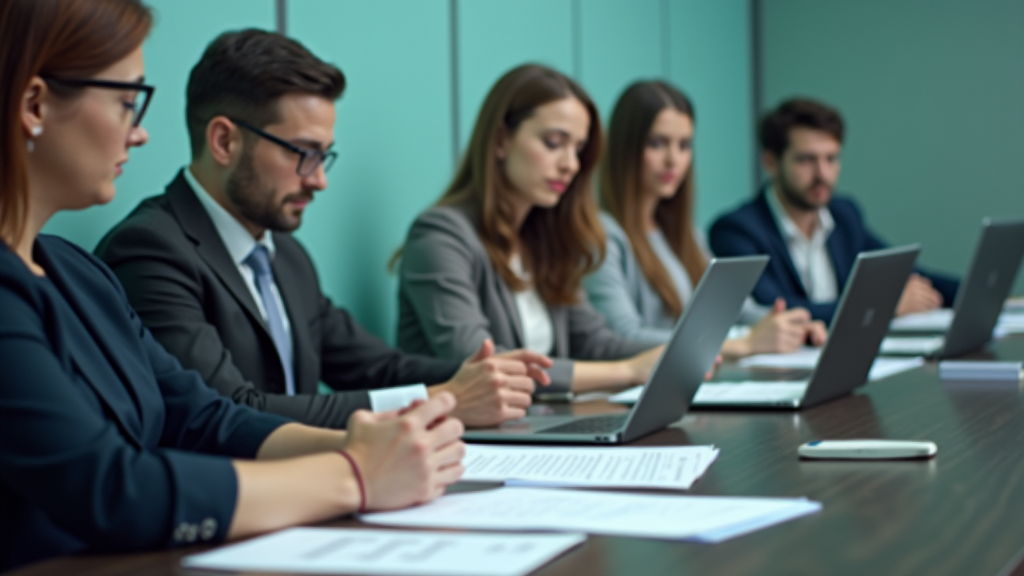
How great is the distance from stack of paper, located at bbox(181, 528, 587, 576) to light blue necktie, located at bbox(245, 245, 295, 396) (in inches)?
45.3

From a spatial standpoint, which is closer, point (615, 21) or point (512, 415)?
point (512, 415)

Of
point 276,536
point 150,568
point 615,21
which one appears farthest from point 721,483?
point 615,21

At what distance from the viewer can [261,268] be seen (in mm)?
2219

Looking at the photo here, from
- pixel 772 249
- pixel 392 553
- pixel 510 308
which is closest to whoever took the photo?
pixel 392 553

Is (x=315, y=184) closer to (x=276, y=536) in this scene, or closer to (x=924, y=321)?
(x=276, y=536)

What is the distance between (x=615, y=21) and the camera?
4539 millimetres

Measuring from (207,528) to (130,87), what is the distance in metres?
0.53

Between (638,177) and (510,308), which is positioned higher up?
(638,177)

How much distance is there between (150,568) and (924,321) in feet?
10.4

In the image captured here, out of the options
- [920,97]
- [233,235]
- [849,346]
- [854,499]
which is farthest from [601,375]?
[920,97]

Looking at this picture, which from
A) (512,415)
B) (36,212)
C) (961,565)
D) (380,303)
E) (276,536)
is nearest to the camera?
(961,565)

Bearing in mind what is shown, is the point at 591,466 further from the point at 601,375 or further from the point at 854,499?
the point at 601,375

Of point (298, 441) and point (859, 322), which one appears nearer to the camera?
point (298, 441)

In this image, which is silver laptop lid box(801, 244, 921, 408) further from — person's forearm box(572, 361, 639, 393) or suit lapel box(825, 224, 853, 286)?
suit lapel box(825, 224, 853, 286)
